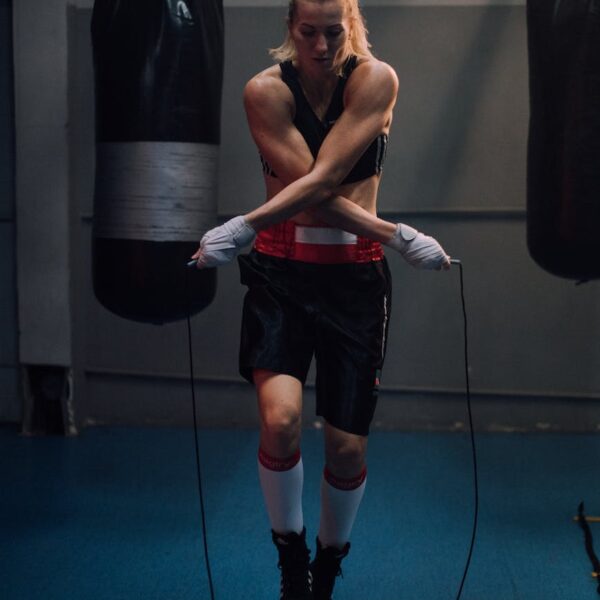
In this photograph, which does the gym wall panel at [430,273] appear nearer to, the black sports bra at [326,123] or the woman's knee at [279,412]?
the black sports bra at [326,123]

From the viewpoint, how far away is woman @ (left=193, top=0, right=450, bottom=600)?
233 centimetres

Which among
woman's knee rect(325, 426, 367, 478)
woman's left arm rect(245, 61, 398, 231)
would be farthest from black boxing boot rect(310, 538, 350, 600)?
woman's left arm rect(245, 61, 398, 231)

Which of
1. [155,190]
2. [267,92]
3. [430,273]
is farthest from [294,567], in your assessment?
[430,273]

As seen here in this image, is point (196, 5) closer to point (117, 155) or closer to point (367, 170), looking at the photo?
point (117, 155)

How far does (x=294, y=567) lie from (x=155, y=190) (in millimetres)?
1369

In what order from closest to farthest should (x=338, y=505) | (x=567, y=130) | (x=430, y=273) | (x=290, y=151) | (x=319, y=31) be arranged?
1. (x=319, y=31)
2. (x=290, y=151)
3. (x=338, y=505)
4. (x=567, y=130)
5. (x=430, y=273)

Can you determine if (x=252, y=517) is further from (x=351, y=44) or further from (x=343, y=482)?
(x=351, y=44)

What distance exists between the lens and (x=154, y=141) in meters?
3.06

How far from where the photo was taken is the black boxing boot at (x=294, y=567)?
238 centimetres

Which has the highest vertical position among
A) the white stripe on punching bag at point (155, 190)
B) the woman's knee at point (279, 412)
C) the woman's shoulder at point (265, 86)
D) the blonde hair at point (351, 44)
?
the blonde hair at point (351, 44)

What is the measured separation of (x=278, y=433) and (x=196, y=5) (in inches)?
60.5

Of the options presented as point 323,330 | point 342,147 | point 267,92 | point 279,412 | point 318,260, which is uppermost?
point 267,92

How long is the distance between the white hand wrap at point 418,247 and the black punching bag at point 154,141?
0.99 metres

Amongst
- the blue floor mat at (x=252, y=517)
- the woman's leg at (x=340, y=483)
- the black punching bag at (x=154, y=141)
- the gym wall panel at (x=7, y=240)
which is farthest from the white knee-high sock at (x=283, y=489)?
the gym wall panel at (x=7, y=240)
